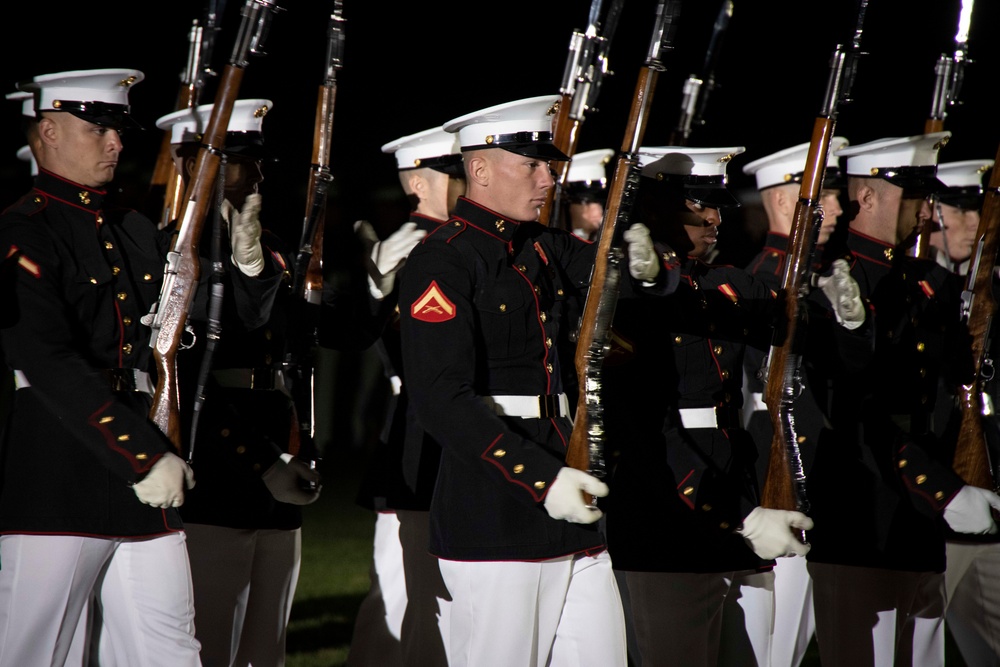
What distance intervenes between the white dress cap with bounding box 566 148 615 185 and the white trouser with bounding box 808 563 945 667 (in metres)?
2.85

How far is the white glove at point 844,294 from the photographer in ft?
13.1

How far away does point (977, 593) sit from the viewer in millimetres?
4559

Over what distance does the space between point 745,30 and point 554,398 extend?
7290 millimetres

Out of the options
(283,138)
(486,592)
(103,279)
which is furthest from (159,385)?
(283,138)

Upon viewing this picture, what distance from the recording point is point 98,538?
325 centimetres

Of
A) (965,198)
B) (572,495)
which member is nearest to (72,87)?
(572,495)

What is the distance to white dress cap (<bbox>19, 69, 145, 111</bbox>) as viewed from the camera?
11.5ft

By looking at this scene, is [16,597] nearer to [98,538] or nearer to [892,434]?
Result: [98,538]

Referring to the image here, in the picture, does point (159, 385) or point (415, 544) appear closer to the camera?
point (159, 385)

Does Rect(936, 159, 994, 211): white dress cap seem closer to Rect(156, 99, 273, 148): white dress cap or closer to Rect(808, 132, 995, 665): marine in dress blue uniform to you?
Rect(808, 132, 995, 665): marine in dress blue uniform

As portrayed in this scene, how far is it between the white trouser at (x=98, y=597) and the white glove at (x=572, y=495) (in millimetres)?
1187

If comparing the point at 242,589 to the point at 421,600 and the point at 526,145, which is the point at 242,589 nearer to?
the point at 421,600

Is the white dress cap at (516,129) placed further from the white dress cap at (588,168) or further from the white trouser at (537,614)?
the white dress cap at (588,168)

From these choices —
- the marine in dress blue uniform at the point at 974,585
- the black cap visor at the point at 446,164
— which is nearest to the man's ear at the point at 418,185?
the black cap visor at the point at 446,164
